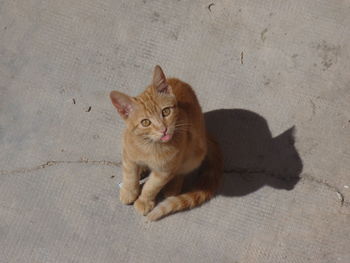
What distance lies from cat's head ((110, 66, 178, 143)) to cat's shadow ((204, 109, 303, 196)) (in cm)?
65

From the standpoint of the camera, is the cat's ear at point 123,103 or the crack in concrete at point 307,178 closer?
the cat's ear at point 123,103

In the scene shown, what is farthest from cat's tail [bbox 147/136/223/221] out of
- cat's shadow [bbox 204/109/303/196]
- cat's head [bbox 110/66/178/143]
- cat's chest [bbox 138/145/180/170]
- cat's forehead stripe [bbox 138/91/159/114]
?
cat's forehead stripe [bbox 138/91/159/114]

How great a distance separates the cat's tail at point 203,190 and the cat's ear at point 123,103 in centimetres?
56

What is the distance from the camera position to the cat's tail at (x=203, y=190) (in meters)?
2.26

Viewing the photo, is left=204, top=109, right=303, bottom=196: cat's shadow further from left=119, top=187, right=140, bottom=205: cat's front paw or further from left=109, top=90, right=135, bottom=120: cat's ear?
left=109, top=90, right=135, bottom=120: cat's ear

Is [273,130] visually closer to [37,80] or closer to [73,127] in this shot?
Answer: [73,127]

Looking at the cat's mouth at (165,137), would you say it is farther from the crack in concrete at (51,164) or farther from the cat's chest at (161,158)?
the crack in concrete at (51,164)

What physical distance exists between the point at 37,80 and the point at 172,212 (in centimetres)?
111

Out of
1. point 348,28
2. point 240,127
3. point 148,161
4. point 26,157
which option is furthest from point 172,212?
point 348,28

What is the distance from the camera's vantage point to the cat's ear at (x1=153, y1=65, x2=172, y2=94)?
1.87m

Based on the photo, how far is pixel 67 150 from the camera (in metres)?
2.52

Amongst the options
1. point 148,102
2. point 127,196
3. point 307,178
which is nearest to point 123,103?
point 148,102

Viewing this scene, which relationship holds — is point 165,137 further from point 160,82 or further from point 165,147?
point 160,82

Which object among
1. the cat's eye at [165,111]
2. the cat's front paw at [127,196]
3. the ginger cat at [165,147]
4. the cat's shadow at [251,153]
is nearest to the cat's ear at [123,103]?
the ginger cat at [165,147]
